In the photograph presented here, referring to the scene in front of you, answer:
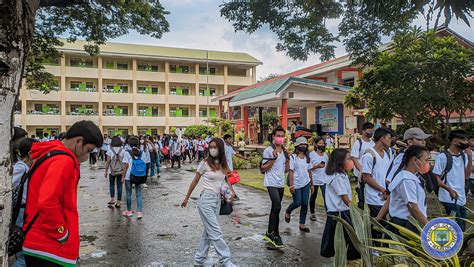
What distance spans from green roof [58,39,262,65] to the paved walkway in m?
33.0

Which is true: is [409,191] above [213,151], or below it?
below

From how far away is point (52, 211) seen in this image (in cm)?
235

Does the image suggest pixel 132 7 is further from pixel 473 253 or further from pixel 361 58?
pixel 473 253

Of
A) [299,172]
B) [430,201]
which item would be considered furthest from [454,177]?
[430,201]

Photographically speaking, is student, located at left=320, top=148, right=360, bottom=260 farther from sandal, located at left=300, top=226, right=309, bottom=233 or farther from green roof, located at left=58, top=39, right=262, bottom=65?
green roof, located at left=58, top=39, right=262, bottom=65

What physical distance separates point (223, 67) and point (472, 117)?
110 feet

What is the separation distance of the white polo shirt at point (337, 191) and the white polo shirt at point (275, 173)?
1.28m

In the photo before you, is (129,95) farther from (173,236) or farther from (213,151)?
(213,151)

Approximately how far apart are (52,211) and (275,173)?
389 cm

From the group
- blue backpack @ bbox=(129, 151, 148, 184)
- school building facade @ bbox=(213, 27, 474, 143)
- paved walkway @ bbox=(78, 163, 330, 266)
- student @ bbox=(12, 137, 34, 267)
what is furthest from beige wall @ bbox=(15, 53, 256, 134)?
student @ bbox=(12, 137, 34, 267)

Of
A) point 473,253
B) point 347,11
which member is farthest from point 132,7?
point 473,253

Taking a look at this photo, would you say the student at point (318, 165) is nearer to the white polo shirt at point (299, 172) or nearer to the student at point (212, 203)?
the white polo shirt at point (299, 172)

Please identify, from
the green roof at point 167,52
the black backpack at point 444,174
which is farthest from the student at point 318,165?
the green roof at point 167,52

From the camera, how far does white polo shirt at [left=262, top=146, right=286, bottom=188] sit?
5777 millimetres
